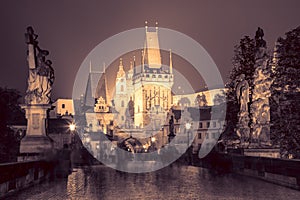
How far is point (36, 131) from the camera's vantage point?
21594mm

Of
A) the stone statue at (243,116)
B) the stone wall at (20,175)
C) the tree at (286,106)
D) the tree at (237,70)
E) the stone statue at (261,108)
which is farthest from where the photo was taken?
the tree at (237,70)

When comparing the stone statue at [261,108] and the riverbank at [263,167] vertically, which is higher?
the stone statue at [261,108]

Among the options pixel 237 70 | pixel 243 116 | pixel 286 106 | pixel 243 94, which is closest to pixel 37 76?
pixel 243 116

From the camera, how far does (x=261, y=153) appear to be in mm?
23094

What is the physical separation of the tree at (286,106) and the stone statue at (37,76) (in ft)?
48.9

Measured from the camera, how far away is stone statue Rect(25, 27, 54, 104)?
2159cm

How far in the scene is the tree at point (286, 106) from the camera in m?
27.9

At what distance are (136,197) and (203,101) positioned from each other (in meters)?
133

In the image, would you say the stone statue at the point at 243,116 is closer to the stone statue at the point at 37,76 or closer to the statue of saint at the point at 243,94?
the statue of saint at the point at 243,94

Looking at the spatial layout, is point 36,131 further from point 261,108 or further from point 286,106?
point 286,106

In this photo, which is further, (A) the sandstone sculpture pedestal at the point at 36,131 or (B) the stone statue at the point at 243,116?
(B) the stone statue at the point at 243,116

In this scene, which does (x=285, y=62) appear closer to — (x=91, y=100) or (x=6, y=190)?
(x=6, y=190)

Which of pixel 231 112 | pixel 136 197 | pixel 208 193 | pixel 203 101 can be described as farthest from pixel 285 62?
pixel 203 101

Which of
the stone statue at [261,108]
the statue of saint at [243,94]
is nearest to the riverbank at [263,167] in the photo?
the stone statue at [261,108]
